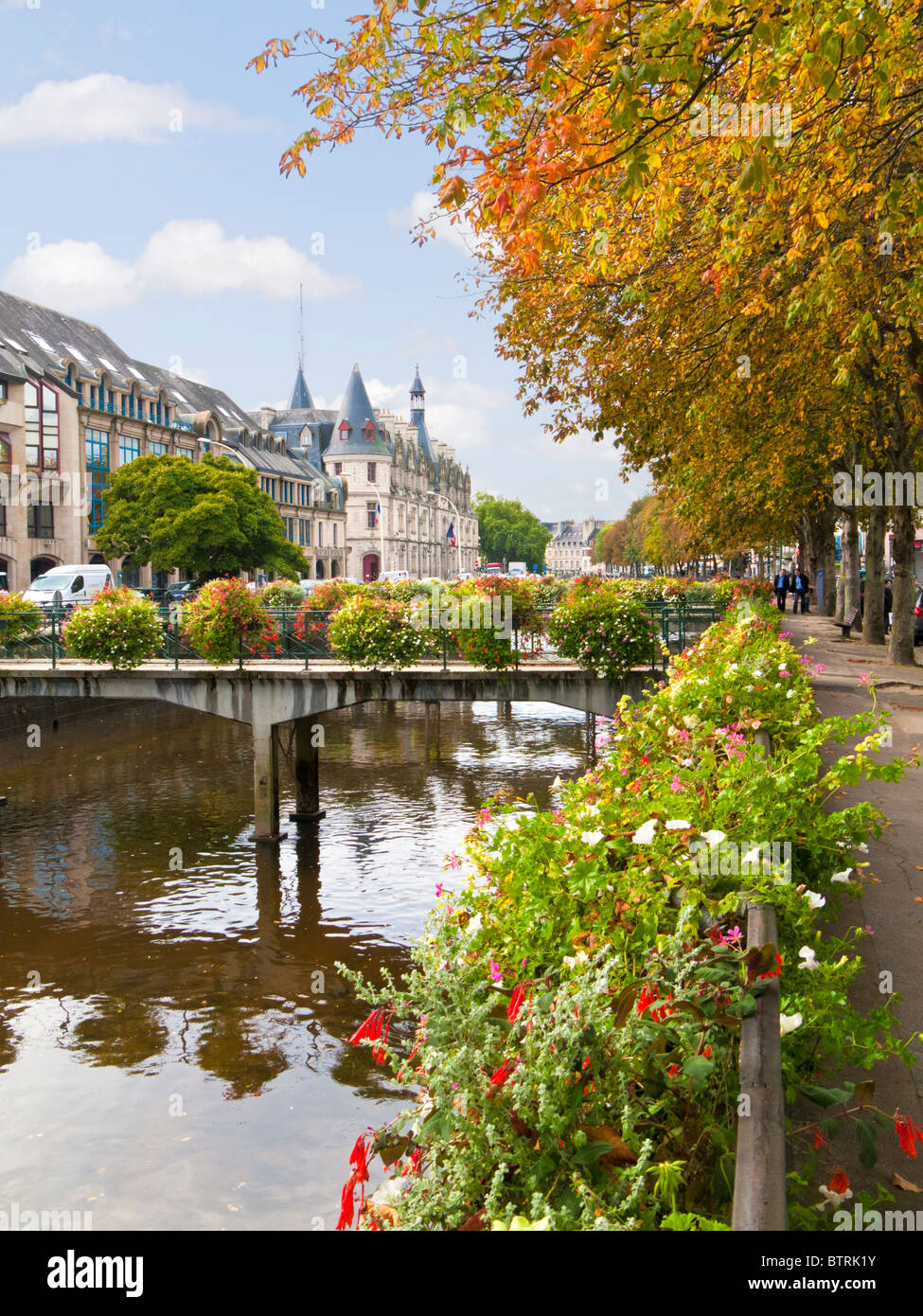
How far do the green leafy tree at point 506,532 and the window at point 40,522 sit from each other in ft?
413

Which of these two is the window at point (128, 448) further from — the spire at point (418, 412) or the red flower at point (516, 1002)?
the spire at point (418, 412)

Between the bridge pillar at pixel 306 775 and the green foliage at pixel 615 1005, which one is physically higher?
the green foliage at pixel 615 1005

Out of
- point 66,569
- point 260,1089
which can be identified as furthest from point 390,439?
point 260,1089

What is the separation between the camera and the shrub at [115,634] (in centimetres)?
2231

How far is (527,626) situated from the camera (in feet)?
69.1

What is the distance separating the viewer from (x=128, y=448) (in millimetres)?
64688

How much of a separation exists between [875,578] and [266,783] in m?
16.2

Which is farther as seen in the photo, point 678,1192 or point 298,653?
point 298,653

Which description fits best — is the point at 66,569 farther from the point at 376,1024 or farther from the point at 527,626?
the point at 376,1024

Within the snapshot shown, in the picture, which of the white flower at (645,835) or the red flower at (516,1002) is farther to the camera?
the white flower at (645,835)

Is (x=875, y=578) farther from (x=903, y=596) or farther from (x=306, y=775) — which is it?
(x=306, y=775)

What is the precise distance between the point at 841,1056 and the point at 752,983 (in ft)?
2.12

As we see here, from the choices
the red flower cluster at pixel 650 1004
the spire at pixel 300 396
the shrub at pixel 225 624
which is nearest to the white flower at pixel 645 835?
the red flower cluster at pixel 650 1004
